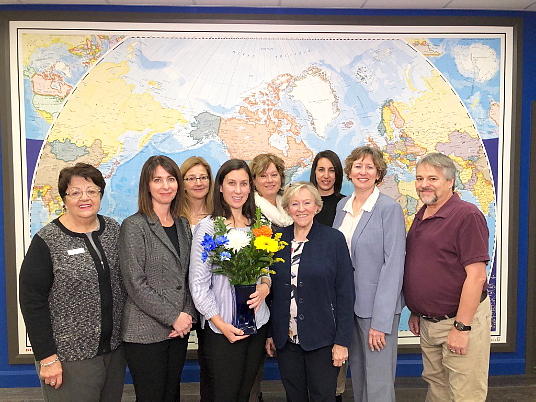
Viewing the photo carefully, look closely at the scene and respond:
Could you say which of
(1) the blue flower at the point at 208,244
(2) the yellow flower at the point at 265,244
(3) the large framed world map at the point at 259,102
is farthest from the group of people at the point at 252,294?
(3) the large framed world map at the point at 259,102

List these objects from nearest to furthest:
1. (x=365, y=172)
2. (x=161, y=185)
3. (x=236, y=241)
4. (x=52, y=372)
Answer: (x=52, y=372), (x=236, y=241), (x=161, y=185), (x=365, y=172)

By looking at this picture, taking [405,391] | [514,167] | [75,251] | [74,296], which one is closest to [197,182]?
[75,251]

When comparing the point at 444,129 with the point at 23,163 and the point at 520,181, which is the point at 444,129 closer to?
the point at 520,181

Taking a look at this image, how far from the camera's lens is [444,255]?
7.43ft

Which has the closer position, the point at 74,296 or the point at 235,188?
the point at 74,296

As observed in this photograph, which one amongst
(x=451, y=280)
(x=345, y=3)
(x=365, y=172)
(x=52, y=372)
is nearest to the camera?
(x=52, y=372)

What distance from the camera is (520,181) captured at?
3.59m

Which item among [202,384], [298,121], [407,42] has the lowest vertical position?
[202,384]

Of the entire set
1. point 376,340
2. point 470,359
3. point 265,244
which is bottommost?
point 470,359

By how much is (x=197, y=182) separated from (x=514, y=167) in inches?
110

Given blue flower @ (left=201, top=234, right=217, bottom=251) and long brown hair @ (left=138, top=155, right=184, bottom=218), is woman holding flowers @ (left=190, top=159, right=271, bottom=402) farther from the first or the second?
long brown hair @ (left=138, top=155, right=184, bottom=218)

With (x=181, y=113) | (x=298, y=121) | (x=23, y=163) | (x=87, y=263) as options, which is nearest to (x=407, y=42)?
(x=298, y=121)

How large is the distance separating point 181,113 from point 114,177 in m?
0.80

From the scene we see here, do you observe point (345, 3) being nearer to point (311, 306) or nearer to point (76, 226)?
point (311, 306)
